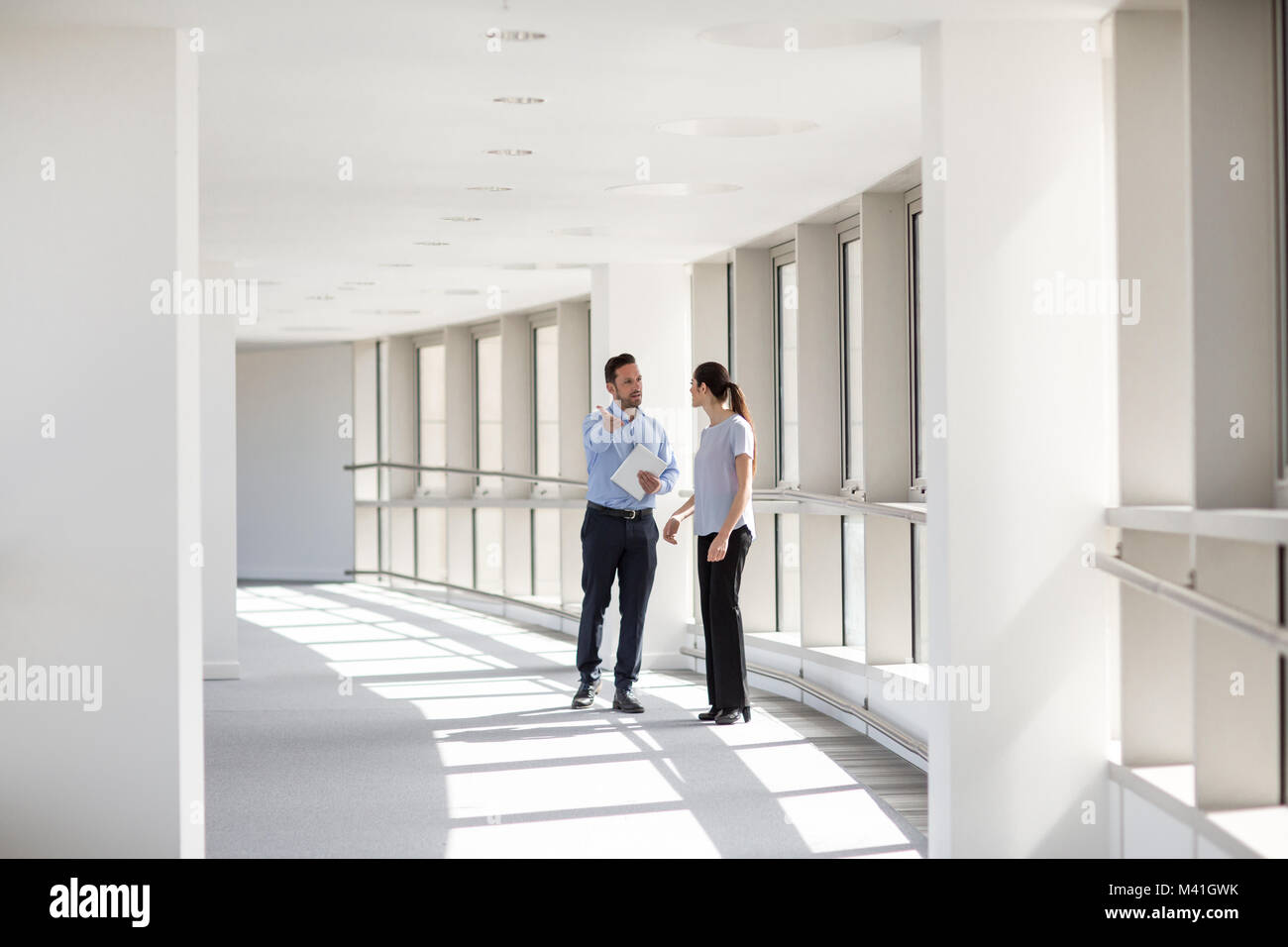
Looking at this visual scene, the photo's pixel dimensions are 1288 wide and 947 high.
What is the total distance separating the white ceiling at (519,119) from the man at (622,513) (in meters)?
1.02

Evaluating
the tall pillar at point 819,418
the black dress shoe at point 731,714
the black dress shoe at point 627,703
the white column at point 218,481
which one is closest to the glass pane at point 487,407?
the white column at point 218,481

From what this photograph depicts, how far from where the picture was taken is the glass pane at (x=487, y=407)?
550 inches

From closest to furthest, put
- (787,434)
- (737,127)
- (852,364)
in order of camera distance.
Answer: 1. (737,127)
2. (852,364)
3. (787,434)

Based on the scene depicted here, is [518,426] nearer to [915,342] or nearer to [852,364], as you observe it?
[852,364]

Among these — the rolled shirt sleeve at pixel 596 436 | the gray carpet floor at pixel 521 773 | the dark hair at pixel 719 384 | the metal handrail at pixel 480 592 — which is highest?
the dark hair at pixel 719 384

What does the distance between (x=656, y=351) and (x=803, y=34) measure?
491 cm

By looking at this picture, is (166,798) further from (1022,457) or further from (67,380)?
(1022,457)

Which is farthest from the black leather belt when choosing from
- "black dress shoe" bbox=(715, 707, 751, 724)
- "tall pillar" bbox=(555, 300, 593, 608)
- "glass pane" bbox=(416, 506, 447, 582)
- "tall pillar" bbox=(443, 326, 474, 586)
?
"glass pane" bbox=(416, 506, 447, 582)

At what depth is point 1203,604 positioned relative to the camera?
10.8 ft

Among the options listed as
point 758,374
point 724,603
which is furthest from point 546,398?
point 724,603

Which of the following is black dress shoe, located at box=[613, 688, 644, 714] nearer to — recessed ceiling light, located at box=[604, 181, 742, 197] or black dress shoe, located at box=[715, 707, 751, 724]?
black dress shoe, located at box=[715, 707, 751, 724]

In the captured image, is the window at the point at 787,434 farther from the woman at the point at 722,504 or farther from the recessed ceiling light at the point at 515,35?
the recessed ceiling light at the point at 515,35

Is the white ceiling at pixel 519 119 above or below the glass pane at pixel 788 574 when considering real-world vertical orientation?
above
